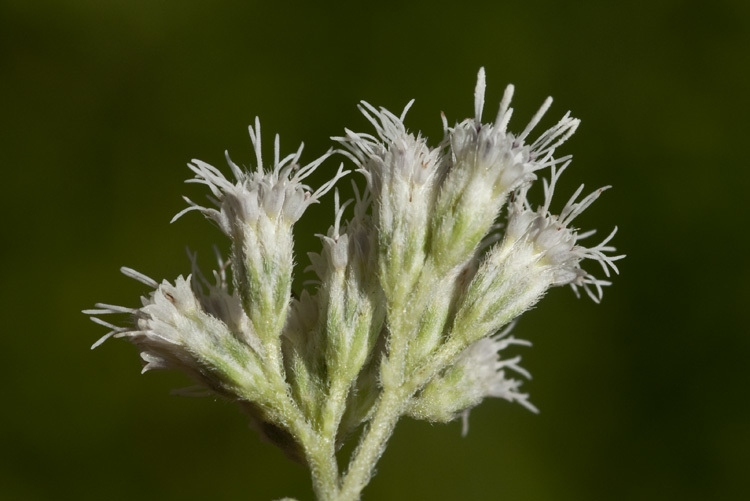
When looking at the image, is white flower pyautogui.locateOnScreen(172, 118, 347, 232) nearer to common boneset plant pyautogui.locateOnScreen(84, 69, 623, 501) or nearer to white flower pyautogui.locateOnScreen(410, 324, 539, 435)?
common boneset plant pyautogui.locateOnScreen(84, 69, 623, 501)

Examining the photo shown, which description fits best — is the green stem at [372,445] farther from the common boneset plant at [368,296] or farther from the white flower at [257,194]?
the white flower at [257,194]

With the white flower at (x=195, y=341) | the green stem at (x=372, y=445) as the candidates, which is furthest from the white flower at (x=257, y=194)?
the green stem at (x=372, y=445)

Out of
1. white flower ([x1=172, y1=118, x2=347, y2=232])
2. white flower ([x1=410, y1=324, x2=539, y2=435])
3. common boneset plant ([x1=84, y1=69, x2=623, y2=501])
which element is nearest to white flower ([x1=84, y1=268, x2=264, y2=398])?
common boneset plant ([x1=84, y1=69, x2=623, y2=501])

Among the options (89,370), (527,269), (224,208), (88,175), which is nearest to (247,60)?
(88,175)

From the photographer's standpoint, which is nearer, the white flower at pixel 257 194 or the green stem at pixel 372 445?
the green stem at pixel 372 445

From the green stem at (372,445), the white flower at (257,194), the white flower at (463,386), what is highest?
the white flower at (257,194)

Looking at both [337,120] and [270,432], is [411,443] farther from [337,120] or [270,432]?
[270,432]

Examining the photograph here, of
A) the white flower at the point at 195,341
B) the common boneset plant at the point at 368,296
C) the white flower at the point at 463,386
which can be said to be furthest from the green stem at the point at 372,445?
the white flower at the point at 195,341

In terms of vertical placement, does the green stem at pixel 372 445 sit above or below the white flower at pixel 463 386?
below
